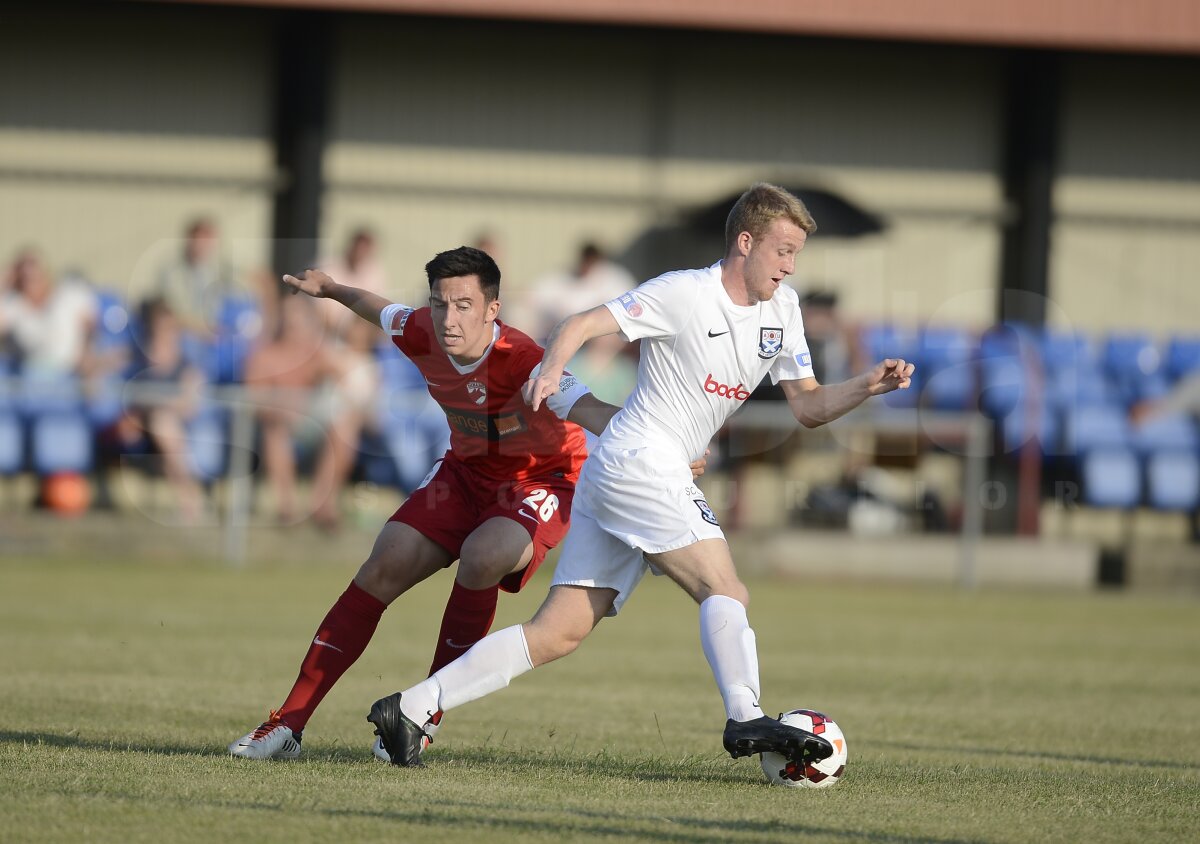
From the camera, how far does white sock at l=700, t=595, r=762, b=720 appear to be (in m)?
5.59

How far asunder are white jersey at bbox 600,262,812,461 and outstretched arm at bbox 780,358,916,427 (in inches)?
10.5

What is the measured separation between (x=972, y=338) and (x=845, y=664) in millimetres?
8019

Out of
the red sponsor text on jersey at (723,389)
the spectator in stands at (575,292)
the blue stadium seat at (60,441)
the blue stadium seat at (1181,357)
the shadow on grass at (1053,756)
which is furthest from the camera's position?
the blue stadium seat at (1181,357)

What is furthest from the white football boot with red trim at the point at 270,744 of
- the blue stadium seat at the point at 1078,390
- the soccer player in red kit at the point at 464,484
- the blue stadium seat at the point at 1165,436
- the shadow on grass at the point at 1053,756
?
the blue stadium seat at the point at 1165,436

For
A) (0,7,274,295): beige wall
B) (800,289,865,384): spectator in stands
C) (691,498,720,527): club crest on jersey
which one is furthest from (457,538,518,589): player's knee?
(0,7,274,295): beige wall

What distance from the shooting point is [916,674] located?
988cm

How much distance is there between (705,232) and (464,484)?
13.1 meters

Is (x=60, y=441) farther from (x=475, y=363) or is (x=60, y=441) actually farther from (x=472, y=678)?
(x=472, y=678)

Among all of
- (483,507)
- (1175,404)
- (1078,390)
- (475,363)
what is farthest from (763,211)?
(1175,404)

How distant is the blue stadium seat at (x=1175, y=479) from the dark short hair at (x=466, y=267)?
38.3 feet

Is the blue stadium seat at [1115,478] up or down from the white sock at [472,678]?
up

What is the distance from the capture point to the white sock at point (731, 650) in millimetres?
5594

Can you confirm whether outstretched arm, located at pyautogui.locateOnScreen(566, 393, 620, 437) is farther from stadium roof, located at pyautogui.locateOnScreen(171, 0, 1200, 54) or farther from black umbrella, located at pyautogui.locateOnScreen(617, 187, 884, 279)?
black umbrella, located at pyautogui.locateOnScreen(617, 187, 884, 279)

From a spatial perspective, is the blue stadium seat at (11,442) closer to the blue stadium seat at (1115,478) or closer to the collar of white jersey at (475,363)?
the collar of white jersey at (475,363)
